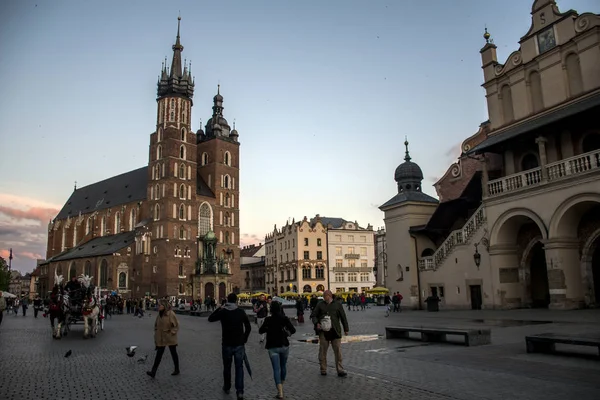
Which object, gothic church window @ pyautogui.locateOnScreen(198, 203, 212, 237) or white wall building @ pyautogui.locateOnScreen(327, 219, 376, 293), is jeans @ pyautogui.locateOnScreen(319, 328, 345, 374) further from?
white wall building @ pyautogui.locateOnScreen(327, 219, 376, 293)

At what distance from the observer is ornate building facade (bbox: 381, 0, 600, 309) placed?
2292cm

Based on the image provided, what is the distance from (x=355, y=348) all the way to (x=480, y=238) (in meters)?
17.3

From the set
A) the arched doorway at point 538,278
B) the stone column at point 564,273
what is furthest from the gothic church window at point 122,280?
the stone column at point 564,273

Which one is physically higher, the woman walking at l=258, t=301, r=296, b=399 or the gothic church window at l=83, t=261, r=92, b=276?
the gothic church window at l=83, t=261, r=92, b=276

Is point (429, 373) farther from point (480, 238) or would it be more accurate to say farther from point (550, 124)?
point (480, 238)

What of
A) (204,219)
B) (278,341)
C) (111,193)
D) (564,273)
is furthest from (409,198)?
(111,193)

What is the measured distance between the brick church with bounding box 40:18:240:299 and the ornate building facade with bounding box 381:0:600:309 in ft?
147

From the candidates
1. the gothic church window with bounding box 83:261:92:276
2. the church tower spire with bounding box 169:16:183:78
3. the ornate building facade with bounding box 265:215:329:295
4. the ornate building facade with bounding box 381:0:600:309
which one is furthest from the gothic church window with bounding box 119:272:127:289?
the ornate building facade with bounding box 381:0:600:309

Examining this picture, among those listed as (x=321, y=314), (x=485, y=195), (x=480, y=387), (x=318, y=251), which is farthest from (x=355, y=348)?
(x=318, y=251)

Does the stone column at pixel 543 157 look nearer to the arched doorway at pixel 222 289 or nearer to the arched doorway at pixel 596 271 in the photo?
the arched doorway at pixel 596 271

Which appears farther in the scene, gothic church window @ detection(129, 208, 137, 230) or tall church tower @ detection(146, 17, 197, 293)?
gothic church window @ detection(129, 208, 137, 230)

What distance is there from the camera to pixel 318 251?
292 feet

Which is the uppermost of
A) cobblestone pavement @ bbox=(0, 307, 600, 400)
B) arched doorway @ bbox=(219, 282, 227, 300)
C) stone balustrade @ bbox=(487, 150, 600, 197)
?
stone balustrade @ bbox=(487, 150, 600, 197)

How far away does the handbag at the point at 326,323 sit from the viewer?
9.98 meters
